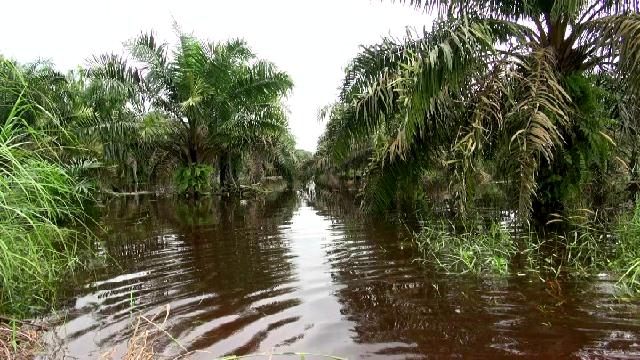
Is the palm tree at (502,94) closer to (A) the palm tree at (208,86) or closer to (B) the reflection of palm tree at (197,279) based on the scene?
(B) the reflection of palm tree at (197,279)

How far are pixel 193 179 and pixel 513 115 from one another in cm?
1465

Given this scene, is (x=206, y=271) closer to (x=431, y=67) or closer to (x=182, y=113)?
(x=431, y=67)

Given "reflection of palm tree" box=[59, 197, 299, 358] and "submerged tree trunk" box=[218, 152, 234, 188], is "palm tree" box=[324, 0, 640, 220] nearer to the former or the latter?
"reflection of palm tree" box=[59, 197, 299, 358]

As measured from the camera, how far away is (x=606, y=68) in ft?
23.6

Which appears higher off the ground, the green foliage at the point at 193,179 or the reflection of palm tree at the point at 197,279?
the green foliage at the point at 193,179

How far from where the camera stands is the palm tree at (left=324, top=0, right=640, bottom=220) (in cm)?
562

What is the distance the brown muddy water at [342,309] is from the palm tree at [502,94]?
5.17 feet

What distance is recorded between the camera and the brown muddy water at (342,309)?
10.1ft

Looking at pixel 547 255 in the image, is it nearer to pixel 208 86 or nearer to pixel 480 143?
pixel 480 143

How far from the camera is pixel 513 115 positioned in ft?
19.5

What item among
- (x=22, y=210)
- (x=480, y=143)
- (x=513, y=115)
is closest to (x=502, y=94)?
(x=513, y=115)

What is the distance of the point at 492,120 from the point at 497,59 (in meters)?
0.88

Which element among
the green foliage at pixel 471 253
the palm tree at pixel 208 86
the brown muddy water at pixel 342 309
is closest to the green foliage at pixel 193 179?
the palm tree at pixel 208 86

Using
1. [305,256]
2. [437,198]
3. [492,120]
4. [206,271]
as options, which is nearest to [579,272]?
[492,120]
